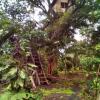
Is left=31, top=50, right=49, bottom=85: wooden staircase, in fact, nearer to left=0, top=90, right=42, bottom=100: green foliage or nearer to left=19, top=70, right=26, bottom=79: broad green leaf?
left=0, top=90, right=42, bottom=100: green foliage

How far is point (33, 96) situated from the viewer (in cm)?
562

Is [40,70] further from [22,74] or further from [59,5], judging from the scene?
[22,74]

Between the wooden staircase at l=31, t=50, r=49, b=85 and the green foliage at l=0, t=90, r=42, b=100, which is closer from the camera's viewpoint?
the green foliage at l=0, t=90, r=42, b=100

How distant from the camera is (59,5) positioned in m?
14.1

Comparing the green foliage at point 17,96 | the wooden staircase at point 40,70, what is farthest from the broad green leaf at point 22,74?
the wooden staircase at point 40,70

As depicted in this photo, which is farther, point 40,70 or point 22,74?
point 40,70

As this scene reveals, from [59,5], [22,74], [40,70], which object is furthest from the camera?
[59,5]

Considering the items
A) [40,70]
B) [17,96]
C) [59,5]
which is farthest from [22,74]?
[59,5]

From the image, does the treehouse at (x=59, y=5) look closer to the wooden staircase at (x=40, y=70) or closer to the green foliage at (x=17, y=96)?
the wooden staircase at (x=40, y=70)

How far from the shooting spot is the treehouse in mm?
12970

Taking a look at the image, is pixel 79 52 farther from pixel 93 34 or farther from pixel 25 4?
pixel 25 4

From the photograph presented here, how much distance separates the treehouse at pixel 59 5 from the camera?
13.0 metres

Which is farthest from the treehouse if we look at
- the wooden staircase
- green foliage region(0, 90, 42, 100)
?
green foliage region(0, 90, 42, 100)

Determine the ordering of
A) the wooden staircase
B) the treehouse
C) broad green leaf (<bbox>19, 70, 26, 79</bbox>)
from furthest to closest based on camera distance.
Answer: the treehouse < the wooden staircase < broad green leaf (<bbox>19, 70, 26, 79</bbox>)
